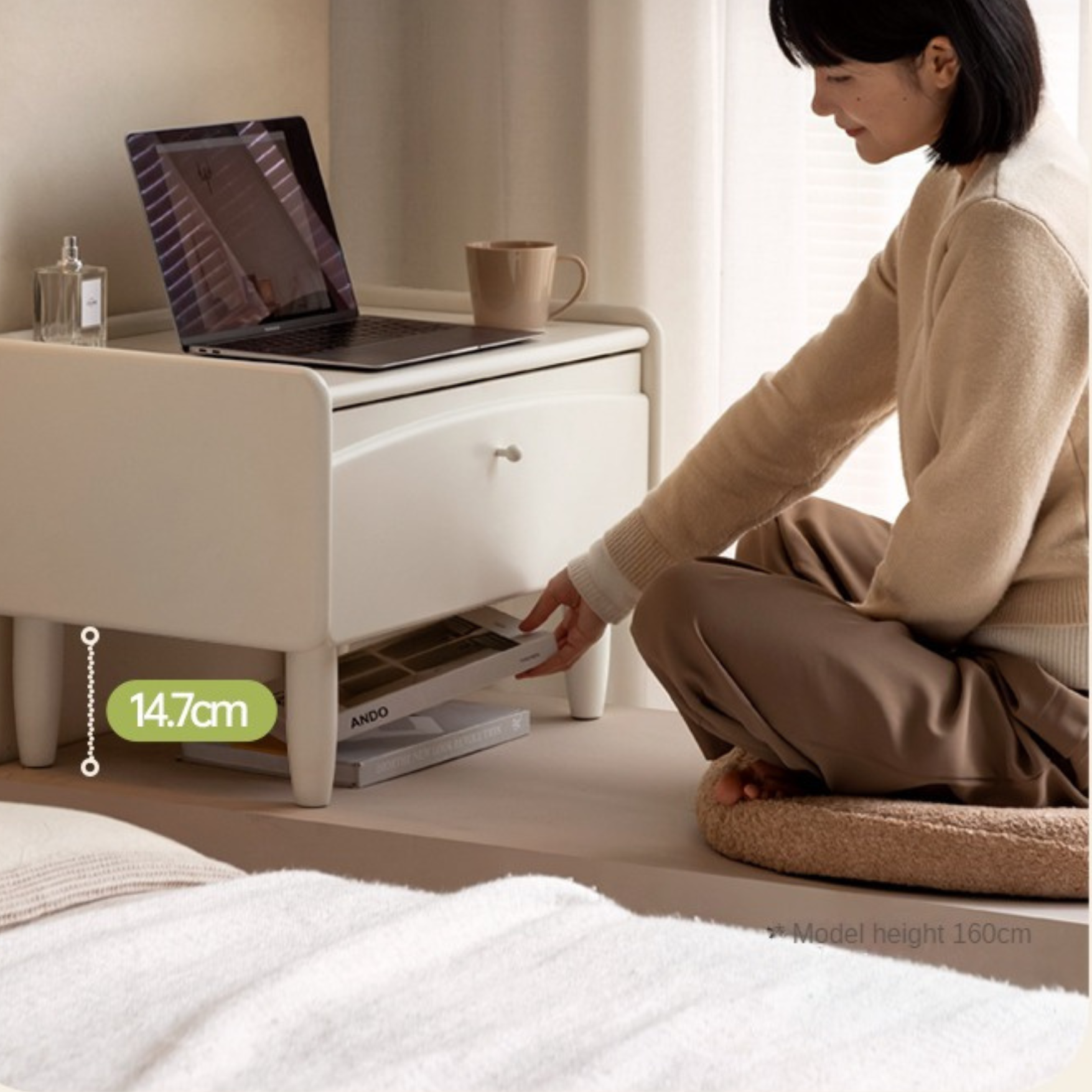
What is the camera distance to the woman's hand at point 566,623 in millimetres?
2010

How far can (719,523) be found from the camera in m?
1.97

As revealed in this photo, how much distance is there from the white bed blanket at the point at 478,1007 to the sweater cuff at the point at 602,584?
1091mm

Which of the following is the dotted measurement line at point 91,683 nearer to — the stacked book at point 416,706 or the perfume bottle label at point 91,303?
the stacked book at point 416,706

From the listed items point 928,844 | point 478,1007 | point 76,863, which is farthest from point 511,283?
point 478,1007

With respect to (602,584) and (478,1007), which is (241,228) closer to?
(602,584)

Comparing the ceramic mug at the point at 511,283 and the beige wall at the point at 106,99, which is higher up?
the beige wall at the point at 106,99

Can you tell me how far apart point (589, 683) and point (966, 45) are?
33.7 inches

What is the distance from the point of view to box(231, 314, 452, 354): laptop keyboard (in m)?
2.01

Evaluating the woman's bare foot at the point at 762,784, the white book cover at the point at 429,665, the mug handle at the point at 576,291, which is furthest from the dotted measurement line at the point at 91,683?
the woman's bare foot at the point at 762,784

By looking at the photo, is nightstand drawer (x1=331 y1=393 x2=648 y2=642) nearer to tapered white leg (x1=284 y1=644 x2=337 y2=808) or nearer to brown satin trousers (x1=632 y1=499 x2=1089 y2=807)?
tapered white leg (x1=284 y1=644 x2=337 y2=808)

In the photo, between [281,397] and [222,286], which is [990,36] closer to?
[281,397]

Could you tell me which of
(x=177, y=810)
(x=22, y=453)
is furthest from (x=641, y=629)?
(x=22, y=453)

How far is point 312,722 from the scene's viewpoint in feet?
6.14

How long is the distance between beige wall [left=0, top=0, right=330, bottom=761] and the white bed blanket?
3.62 ft
